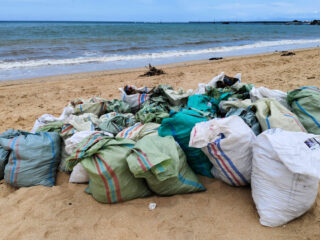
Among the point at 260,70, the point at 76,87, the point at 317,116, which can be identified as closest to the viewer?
the point at 317,116

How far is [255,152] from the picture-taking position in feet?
5.71

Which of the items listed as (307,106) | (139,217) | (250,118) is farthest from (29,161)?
(307,106)

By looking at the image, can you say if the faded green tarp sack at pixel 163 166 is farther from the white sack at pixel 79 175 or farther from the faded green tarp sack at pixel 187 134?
the white sack at pixel 79 175

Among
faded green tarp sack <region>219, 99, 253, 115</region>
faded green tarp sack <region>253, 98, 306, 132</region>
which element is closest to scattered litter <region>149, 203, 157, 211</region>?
faded green tarp sack <region>253, 98, 306, 132</region>

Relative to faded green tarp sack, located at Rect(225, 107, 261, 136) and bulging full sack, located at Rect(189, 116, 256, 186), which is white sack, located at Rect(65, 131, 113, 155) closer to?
bulging full sack, located at Rect(189, 116, 256, 186)

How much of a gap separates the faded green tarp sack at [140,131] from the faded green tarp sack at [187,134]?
0.18m

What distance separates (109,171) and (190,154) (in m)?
0.75

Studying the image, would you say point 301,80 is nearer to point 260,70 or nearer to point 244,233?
point 260,70

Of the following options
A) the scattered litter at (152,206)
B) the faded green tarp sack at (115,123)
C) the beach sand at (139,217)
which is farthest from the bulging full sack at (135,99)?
the scattered litter at (152,206)

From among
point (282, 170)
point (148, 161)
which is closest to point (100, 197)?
point (148, 161)

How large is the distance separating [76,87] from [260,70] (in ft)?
18.3

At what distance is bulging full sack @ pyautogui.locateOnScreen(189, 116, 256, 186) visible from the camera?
1.80 metres

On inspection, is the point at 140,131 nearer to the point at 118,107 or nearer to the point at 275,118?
the point at 118,107

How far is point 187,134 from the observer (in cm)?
210
